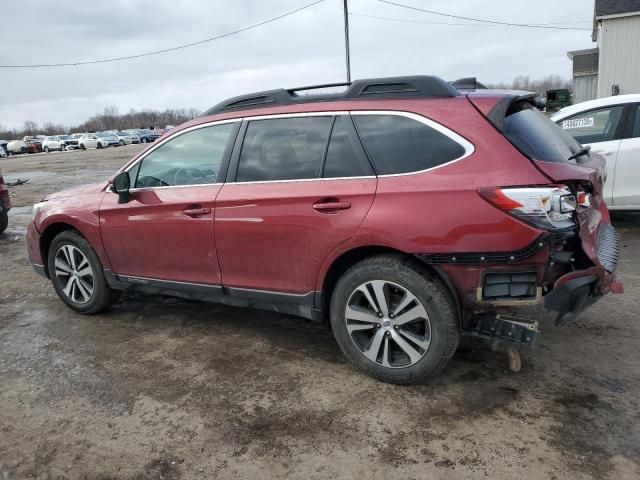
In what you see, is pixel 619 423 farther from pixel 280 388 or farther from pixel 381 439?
pixel 280 388

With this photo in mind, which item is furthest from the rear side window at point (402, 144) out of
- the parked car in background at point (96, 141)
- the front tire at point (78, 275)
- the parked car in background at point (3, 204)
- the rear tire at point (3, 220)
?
the parked car in background at point (96, 141)

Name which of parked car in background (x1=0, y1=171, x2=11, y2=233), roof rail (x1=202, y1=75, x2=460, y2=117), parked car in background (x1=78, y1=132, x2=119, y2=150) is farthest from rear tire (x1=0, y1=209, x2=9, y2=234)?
parked car in background (x1=78, y1=132, x2=119, y2=150)

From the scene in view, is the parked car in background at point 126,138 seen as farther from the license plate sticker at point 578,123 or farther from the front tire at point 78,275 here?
the license plate sticker at point 578,123

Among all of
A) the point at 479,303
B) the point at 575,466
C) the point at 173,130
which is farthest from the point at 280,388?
the point at 173,130

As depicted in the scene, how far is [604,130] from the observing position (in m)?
6.55

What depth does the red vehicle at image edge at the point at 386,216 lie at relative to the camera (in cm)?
292

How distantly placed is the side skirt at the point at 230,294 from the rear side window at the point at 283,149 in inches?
31.8

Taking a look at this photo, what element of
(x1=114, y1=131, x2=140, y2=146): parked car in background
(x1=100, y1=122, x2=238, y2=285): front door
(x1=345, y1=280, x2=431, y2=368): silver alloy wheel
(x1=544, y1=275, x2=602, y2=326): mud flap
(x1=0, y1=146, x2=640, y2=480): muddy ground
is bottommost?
(x1=0, y1=146, x2=640, y2=480): muddy ground

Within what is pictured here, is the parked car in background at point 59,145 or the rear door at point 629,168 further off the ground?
the parked car in background at point 59,145

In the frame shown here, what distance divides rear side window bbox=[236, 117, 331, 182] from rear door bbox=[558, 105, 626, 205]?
4408mm

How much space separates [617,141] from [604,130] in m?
0.25

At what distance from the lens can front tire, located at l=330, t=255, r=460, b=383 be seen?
10.2 ft

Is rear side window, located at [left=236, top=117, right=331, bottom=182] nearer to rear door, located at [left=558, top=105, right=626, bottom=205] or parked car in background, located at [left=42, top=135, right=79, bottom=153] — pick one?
rear door, located at [left=558, top=105, right=626, bottom=205]

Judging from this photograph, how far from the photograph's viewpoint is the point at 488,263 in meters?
2.94
